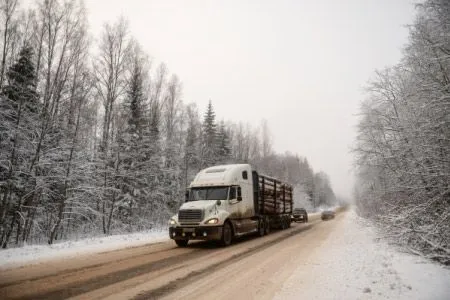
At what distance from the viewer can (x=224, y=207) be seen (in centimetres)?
1391

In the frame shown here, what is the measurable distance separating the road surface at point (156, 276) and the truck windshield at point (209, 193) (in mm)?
3468

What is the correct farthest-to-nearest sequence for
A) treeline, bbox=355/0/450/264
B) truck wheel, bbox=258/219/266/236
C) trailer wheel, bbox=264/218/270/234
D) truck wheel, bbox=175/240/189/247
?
1. trailer wheel, bbox=264/218/270/234
2. truck wheel, bbox=258/219/266/236
3. truck wheel, bbox=175/240/189/247
4. treeline, bbox=355/0/450/264

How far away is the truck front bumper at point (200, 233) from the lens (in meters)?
12.7

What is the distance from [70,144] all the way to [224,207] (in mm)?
8358

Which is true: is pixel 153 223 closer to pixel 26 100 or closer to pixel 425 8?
pixel 26 100

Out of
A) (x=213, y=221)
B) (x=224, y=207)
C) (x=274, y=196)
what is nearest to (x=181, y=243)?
(x=213, y=221)

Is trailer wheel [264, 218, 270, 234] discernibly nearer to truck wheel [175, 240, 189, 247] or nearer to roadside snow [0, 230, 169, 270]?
truck wheel [175, 240, 189, 247]

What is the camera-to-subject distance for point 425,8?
8.66 m

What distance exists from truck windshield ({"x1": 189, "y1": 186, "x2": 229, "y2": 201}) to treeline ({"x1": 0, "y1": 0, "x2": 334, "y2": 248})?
18.3 ft

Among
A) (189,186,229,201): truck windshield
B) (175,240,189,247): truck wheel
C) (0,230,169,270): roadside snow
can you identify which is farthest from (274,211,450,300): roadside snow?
(0,230,169,270): roadside snow

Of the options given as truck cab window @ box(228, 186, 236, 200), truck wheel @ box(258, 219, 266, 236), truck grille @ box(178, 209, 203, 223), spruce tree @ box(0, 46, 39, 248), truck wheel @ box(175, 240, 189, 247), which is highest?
spruce tree @ box(0, 46, 39, 248)

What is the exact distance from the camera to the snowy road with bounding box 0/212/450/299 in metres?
5.91

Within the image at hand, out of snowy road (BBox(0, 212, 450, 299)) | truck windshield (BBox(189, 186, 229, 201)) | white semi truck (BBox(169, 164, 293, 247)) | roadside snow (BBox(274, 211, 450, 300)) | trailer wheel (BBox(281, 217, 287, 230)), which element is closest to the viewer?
roadside snow (BBox(274, 211, 450, 300))

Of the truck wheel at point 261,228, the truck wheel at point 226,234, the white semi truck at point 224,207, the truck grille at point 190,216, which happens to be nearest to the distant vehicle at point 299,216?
the white semi truck at point 224,207
